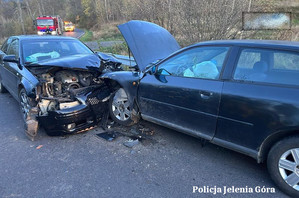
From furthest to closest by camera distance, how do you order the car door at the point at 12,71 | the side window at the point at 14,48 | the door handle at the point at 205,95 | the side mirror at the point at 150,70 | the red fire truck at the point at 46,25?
1. the red fire truck at the point at 46,25
2. the side window at the point at 14,48
3. the car door at the point at 12,71
4. the side mirror at the point at 150,70
5. the door handle at the point at 205,95

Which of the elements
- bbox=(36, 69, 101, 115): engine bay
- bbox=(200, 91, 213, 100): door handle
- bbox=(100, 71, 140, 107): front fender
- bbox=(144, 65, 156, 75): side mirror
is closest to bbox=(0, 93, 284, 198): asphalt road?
bbox=(36, 69, 101, 115): engine bay

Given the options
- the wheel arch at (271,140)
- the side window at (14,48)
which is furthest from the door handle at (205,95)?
the side window at (14,48)

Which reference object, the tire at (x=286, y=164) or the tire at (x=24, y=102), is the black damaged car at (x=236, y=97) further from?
the tire at (x=24, y=102)

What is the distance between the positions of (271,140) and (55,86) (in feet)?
11.7

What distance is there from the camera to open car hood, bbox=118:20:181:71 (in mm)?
3446

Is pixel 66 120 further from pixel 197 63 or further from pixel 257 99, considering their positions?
pixel 257 99

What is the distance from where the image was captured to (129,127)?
3.82 meters

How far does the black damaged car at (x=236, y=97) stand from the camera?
213 cm

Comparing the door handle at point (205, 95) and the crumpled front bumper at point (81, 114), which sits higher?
the door handle at point (205, 95)

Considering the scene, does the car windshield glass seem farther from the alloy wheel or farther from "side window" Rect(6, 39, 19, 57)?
the alloy wheel

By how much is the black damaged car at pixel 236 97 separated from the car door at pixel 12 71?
2.60 metres

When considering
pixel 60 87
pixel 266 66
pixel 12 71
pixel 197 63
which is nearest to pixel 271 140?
pixel 266 66

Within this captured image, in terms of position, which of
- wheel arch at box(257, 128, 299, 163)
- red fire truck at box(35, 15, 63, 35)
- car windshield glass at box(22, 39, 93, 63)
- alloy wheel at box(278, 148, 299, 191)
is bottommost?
alloy wheel at box(278, 148, 299, 191)

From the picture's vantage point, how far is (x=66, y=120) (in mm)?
3270
